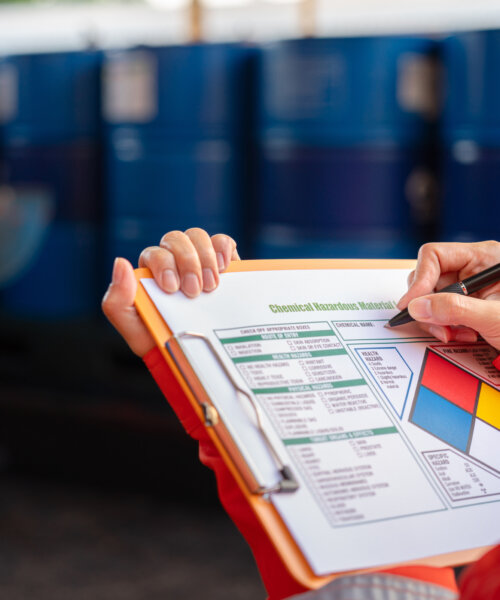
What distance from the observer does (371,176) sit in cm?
213

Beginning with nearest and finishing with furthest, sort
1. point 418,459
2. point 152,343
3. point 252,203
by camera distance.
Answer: point 418,459, point 152,343, point 252,203

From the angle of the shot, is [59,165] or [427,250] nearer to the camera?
[427,250]

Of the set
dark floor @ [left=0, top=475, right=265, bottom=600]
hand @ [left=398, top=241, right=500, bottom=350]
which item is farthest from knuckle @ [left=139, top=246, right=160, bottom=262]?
dark floor @ [left=0, top=475, right=265, bottom=600]

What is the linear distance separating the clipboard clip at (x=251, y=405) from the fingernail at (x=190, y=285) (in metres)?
0.05

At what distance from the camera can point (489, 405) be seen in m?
0.71

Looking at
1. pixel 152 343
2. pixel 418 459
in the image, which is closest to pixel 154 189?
pixel 152 343

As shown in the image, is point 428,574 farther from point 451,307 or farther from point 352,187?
point 352,187

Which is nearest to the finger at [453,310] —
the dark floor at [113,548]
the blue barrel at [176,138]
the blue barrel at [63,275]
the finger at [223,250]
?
the finger at [223,250]

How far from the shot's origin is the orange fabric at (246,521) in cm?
59

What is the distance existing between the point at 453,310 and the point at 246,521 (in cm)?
27

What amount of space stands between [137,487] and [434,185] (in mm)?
1295

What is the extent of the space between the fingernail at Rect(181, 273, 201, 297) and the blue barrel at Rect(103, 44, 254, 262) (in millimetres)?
1615

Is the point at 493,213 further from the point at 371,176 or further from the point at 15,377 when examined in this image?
the point at 15,377

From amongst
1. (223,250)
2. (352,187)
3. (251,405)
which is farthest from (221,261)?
(352,187)
